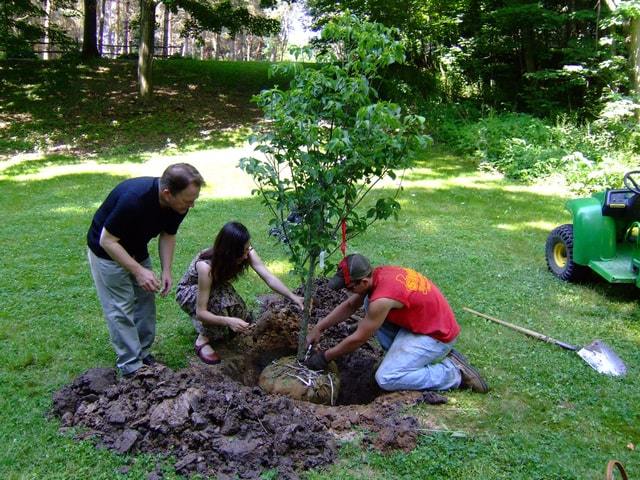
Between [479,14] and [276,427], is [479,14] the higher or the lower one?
the higher one

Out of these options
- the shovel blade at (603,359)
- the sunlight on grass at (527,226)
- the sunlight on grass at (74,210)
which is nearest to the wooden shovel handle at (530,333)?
the shovel blade at (603,359)

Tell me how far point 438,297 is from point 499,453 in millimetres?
1110

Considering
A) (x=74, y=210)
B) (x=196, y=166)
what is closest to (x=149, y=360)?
(x=74, y=210)

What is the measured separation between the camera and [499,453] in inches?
119

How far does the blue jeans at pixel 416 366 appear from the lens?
3656 millimetres

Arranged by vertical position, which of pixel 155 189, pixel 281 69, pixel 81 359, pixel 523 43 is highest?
pixel 523 43

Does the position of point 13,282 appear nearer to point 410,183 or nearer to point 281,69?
point 281,69

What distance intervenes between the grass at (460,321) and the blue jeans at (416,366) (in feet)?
0.42

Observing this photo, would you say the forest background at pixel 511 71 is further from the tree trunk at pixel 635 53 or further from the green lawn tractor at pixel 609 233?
the green lawn tractor at pixel 609 233

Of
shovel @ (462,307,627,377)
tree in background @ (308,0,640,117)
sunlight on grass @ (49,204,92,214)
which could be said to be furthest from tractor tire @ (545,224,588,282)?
tree in background @ (308,0,640,117)

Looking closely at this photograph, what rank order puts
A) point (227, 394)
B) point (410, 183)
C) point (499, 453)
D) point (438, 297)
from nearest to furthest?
point (499, 453) → point (227, 394) → point (438, 297) → point (410, 183)

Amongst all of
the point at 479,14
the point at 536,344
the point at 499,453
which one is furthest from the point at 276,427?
the point at 479,14

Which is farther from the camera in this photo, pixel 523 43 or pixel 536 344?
pixel 523 43

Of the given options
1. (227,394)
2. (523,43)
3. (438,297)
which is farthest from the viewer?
(523,43)
